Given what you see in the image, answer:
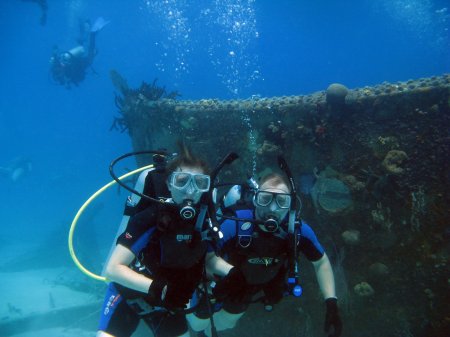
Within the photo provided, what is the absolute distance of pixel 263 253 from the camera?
12.3 feet

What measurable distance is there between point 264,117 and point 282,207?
3446 millimetres

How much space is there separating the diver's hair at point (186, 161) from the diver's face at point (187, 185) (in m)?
0.12

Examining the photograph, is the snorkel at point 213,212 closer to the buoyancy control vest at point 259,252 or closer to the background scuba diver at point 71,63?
the buoyancy control vest at point 259,252

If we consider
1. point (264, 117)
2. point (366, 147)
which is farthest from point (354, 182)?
point (264, 117)

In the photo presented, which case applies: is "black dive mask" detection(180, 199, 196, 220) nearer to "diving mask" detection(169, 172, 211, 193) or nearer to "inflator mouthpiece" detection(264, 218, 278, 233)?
"diving mask" detection(169, 172, 211, 193)

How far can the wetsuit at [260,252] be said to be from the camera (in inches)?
147

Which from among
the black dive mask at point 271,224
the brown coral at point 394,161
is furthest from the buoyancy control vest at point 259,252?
the brown coral at point 394,161

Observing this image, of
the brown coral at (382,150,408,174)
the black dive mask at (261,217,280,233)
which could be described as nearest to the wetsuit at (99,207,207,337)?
the black dive mask at (261,217,280,233)

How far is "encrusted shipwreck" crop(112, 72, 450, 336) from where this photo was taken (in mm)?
5473

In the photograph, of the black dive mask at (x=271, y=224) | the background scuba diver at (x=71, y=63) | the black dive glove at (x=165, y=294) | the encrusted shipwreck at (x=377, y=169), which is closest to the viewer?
the black dive glove at (x=165, y=294)

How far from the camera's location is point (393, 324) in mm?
5969

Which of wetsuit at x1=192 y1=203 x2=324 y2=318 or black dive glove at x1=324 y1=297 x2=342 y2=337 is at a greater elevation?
wetsuit at x1=192 y1=203 x2=324 y2=318

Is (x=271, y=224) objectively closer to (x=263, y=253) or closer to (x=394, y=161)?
(x=263, y=253)

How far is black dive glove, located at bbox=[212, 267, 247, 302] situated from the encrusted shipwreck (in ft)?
10.4
